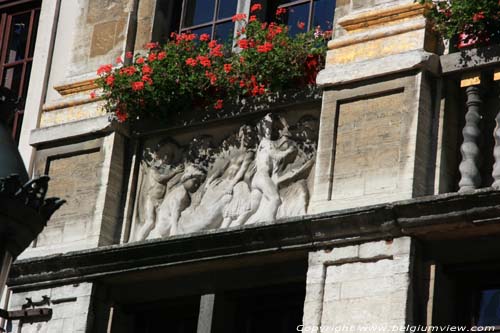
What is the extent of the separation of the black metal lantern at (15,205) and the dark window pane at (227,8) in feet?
19.8

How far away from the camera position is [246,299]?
1205 cm

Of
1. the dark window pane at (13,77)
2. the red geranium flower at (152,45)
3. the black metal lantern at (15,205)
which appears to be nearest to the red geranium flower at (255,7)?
the red geranium flower at (152,45)

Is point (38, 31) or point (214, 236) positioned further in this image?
point (38, 31)

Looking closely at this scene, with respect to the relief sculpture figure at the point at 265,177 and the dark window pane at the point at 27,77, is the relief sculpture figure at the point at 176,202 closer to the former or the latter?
the relief sculpture figure at the point at 265,177

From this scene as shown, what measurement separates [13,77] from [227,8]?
263 cm

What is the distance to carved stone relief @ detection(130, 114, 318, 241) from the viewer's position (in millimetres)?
11992

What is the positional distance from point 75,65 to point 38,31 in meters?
0.97

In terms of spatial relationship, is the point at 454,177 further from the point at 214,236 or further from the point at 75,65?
the point at 75,65

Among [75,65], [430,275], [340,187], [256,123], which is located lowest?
[430,275]

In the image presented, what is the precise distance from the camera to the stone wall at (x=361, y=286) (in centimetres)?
1064

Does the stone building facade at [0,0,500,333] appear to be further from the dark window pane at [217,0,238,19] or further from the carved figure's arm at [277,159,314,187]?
the dark window pane at [217,0,238,19]

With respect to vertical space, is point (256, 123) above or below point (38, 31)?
below

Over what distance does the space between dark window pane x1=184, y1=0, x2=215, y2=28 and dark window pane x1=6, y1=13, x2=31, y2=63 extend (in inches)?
80.2

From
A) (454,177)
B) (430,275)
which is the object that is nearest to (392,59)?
(454,177)
